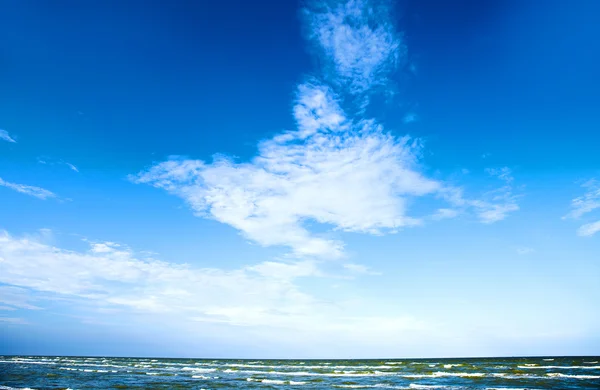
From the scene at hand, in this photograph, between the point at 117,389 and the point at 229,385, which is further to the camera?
the point at 229,385

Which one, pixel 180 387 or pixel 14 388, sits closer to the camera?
pixel 14 388

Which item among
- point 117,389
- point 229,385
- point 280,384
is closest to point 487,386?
point 280,384

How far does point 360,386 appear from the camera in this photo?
31344mm

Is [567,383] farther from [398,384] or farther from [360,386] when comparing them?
[360,386]

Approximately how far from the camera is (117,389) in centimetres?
2952

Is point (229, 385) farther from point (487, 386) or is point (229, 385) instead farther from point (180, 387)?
point (487, 386)

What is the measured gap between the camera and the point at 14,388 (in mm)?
28531

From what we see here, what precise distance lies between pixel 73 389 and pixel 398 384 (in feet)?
89.6

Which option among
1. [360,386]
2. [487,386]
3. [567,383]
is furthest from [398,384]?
[567,383]

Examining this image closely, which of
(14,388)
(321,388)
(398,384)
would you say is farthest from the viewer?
(398,384)

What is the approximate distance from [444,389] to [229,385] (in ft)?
61.1

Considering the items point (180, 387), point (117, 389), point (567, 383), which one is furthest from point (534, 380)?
point (117, 389)

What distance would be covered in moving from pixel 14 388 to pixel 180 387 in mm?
12597

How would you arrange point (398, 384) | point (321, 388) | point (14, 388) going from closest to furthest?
point (14, 388) → point (321, 388) → point (398, 384)
